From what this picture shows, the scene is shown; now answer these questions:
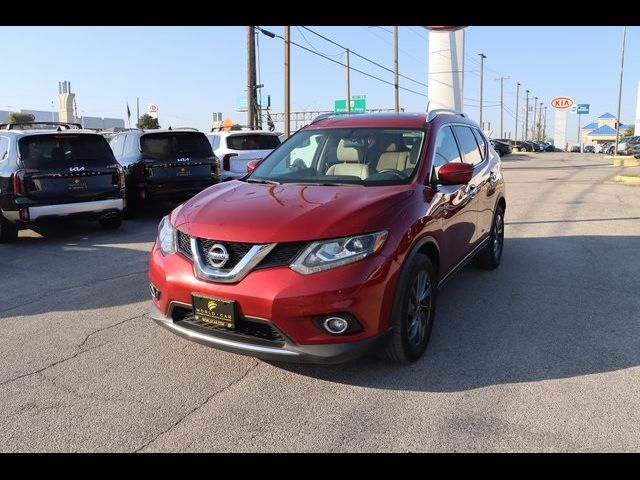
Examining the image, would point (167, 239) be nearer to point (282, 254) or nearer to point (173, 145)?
point (282, 254)

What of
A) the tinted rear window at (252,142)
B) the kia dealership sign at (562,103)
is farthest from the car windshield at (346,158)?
the kia dealership sign at (562,103)

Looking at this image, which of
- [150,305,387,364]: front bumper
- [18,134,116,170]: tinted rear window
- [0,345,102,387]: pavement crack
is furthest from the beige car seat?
[18,134,116,170]: tinted rear window

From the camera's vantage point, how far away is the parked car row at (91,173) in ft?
25.7

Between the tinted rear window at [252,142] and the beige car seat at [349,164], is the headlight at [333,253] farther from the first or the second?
the tinted rear window at [252,142]

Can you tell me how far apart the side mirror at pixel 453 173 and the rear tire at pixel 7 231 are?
6592 millimetres

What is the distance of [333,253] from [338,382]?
92 centimetres

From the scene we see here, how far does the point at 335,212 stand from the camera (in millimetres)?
3539

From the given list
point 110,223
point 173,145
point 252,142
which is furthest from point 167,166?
point 252,142

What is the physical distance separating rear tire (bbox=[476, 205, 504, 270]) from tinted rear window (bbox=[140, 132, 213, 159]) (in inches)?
231

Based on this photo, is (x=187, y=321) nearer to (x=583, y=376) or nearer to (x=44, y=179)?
(x=583, y=376)

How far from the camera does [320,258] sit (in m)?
3.30
